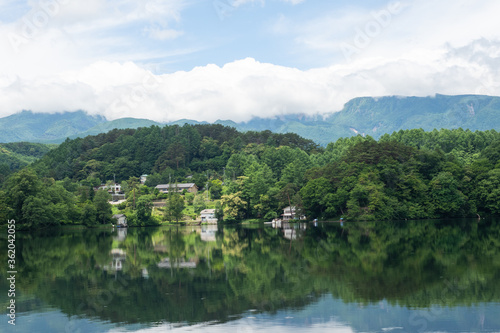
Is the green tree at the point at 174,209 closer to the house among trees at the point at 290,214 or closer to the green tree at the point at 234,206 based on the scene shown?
the green tree at the point at 234,206

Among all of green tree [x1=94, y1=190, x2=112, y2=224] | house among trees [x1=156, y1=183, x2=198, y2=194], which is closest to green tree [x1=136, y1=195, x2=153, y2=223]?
green tree [x1=94, y1=190, x2=112, y2=224]

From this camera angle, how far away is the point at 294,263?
2402 centimetres

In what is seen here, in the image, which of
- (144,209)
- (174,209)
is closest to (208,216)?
(174,209)

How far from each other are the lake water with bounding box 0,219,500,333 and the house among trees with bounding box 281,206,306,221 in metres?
34.8

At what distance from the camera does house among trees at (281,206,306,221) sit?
65.2 m

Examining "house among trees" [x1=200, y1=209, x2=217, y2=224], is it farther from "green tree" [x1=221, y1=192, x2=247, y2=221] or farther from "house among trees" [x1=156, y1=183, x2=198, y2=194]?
"house among trees" [x1=156, y1=183, x2=198, y2=194]

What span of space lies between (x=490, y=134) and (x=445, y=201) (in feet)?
130

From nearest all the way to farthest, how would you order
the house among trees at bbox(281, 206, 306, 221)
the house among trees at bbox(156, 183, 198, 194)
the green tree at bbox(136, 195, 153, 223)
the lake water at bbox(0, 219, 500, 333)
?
the lake water at bbox(0, 219, 500, 333)
the house among trees at bbox(281, 206, 306, 221)
the green tree at bbox(136, 195, 153, 223)
the house among trees at bbox(156, 183, 198, 194)

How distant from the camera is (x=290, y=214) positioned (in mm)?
67312

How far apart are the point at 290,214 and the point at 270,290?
1958 inches

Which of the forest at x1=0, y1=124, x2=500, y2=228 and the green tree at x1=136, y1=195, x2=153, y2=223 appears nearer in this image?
the forest at x1=0, y1=124, x2=500, y2=228

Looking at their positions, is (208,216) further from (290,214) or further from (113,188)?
(113,188)

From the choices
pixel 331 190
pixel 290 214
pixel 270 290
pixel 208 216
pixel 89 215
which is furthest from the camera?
pixel 208 216

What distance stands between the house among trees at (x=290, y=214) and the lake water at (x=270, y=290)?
3483 centimetres
